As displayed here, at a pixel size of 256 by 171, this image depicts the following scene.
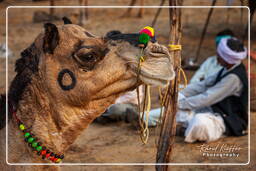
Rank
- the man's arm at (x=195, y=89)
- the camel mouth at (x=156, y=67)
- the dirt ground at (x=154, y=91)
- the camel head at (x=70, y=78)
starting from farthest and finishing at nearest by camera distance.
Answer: the man's arm at (x=195, y=89) < the dirt ground at (x=154, y=91) < the camel head at (x=70, y=78) < the camel mouth at (x=156, y=67)

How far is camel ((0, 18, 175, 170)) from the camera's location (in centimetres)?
242

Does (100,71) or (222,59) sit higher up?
(100,71)

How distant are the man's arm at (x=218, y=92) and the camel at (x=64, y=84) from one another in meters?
3.38

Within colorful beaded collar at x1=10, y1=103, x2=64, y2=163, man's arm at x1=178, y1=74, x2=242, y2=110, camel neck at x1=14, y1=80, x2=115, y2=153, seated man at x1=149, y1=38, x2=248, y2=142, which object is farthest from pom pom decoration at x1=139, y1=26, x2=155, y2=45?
man's arm at x1=178, y1=74, x2=242, y2=110

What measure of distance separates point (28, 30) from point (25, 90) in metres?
8.98

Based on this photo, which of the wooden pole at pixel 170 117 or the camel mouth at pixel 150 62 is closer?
the camel mouth at pixel 150 62

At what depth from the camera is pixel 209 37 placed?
1074cm

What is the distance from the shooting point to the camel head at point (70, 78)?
241 centimetres

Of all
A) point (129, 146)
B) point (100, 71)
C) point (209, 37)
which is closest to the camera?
point (100, 71)

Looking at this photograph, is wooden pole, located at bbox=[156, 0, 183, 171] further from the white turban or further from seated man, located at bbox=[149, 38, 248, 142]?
the white turban

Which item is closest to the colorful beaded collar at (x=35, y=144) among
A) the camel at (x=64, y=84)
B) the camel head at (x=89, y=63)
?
the camel at (x=64, y=84)

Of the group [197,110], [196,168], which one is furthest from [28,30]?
[196,168]

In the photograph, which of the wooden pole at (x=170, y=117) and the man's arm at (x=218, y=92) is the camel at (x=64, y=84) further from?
the man's arm at (x=218, y=92)

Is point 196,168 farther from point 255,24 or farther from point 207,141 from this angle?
point 255,24
